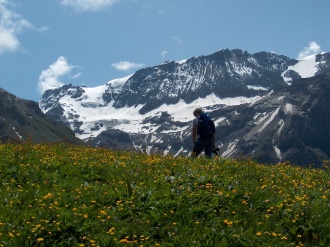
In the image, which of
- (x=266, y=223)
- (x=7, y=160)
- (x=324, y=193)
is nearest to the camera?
(x=266, y=223)

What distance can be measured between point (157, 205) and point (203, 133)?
8565 mm

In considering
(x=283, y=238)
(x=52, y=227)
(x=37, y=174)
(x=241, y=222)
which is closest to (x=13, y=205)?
(x=52, y=227)

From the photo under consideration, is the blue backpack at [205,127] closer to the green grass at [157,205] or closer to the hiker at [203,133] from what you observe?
the hiker at [203,133]

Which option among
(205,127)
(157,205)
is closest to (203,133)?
(205,127)

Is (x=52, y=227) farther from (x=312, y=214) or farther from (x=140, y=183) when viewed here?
(x=312, y=214)

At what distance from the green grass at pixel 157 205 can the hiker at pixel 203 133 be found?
171 inches

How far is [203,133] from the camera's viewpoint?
17703mm

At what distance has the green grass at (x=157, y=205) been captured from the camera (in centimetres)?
814

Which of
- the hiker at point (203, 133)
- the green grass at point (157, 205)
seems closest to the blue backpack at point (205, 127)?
the hiker at point (203, 133)

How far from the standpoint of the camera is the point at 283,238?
812 centimetres

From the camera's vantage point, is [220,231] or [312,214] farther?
[312,214]

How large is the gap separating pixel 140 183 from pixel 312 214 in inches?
155

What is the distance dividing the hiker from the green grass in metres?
4.34

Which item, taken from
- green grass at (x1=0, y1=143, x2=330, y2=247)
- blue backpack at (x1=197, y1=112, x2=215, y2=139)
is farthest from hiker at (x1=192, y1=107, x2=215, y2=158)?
green grass at (x1=0, y1=143, x2=330, y2=247)
